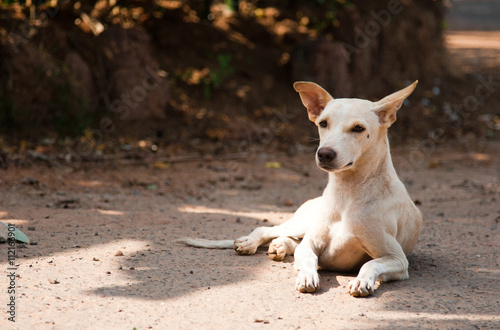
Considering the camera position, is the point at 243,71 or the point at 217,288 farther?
the point at 243,71

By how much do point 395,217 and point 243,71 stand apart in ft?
24.8

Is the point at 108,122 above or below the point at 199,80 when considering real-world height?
below

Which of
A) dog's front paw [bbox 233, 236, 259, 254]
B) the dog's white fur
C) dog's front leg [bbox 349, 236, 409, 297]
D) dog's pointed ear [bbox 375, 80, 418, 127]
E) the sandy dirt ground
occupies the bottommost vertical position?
the sandy dirt ground

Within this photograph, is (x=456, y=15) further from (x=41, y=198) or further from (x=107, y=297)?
(x=107, y=297)

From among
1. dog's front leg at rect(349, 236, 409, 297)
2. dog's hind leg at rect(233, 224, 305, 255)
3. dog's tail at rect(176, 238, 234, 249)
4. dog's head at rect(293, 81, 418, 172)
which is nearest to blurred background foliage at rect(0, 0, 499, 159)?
dog's tail at rect(176, 238, 234, 249)

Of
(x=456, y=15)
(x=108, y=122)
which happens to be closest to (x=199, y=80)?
(x=108, y=122)

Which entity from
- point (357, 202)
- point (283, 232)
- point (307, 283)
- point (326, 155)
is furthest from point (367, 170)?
point (283, 232)

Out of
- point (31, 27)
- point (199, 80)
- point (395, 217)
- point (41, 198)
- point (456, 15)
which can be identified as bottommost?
point (41, 198)

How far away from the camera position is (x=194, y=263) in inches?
179

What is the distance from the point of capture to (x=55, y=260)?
176 inches

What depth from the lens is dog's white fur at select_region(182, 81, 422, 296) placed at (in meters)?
3.98

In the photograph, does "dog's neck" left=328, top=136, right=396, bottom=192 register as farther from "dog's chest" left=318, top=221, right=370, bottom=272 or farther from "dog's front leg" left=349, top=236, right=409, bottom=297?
"dog's front leg" left=349, top=236, right=409, bottom=297

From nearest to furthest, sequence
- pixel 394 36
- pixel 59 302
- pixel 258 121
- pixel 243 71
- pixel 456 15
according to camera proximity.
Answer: pixel 59 302
pixel 258 121
pixel 243 71
pixel 394 36
pixel 456 15

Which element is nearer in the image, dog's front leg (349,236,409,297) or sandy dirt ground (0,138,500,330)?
sandy dirt ground (0,138,500,330)
